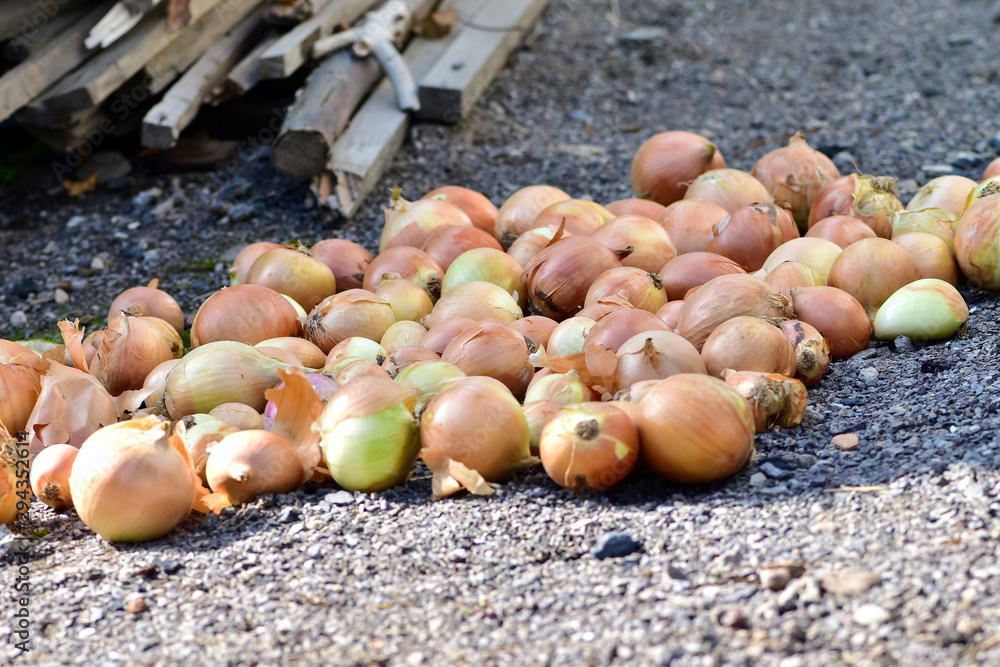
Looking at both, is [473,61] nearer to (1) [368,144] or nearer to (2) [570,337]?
(1) [368,144]

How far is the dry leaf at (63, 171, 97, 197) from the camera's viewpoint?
4445mm

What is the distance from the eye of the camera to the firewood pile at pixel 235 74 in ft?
13.0

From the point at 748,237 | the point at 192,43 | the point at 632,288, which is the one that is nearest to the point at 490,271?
the point at 632,288

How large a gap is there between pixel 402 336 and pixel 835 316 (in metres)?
1.23

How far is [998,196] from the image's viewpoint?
2.64 meters

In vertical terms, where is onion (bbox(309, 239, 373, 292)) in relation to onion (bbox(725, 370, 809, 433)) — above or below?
above

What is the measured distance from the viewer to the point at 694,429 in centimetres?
186

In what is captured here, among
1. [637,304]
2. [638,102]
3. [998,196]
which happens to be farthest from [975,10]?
[637,304]

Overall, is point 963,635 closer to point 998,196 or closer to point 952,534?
point 952,534

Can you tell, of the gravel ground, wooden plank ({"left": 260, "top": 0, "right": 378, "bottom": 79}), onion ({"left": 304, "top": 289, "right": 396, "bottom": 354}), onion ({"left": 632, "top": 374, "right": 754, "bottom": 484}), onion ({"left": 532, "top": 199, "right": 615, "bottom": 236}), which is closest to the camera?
the gravel ground

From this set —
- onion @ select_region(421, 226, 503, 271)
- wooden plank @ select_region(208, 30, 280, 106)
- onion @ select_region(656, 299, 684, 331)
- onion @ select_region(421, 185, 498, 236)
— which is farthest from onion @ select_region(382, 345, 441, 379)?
wooden plank @ select_region(208, 30, 280, 106)

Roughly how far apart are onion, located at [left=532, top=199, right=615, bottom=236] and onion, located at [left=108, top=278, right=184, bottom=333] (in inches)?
51.1

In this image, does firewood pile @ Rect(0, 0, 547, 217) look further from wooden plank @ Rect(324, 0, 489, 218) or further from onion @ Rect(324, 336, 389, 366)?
onion @ Rect(324, 336, 389, 366)

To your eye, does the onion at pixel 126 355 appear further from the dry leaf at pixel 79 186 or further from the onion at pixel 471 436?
the dry leaf at pixel 79 186
